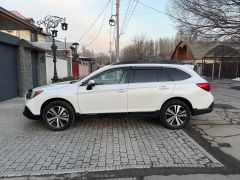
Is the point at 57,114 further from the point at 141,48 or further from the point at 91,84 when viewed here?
the point at 141,48

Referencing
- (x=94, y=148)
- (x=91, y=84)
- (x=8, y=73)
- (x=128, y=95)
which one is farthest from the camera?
(x=8, y=73)

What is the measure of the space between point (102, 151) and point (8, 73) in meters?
7.17

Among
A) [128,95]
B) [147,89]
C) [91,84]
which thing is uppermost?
[91,84]

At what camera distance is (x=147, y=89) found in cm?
576

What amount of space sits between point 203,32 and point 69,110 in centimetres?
1398

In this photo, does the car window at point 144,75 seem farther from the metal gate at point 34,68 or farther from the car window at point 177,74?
the metal gate at point 34,68

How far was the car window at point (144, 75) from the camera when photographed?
19.2 ft

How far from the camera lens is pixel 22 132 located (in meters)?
5.60

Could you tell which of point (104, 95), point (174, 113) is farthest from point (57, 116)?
point (174, 113)

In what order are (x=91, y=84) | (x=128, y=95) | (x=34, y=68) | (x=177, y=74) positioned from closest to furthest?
(x=91, y=84) < (x=128, y=95) < (x=177, y=74) < (x=34, y=68)

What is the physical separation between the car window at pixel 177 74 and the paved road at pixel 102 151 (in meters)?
1.36

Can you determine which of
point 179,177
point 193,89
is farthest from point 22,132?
point 193,89

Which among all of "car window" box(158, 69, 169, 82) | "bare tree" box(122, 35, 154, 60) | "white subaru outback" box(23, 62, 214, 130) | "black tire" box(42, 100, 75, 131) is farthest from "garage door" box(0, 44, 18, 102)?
"bare tree" box(122, 35, 154, 60)

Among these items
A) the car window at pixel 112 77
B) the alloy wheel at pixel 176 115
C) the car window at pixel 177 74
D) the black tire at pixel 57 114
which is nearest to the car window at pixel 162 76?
the car window at pixel 177 74
